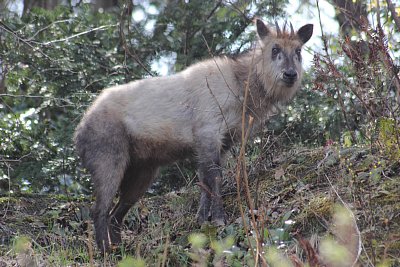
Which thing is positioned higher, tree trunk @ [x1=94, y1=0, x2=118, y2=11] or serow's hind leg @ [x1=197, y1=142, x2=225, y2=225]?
tree trunk @ [x1=94, y1=0, x2=118, y2=11]

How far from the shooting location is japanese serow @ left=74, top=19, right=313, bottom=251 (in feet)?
20.2

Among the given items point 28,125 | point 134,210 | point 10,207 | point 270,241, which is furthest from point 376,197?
point 28,125

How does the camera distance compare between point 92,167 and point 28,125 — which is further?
point 28,125

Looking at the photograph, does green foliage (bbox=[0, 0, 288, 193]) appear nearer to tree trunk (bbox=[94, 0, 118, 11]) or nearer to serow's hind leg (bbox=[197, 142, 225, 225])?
serow's hind leg (bbox=[197, 142, 225, 225])

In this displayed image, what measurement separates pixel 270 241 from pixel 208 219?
1649 millimetres

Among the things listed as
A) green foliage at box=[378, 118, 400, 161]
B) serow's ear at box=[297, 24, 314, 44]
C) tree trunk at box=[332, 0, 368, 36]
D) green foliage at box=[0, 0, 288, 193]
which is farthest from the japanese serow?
green foliage at box=[378, 118, 400, 161]

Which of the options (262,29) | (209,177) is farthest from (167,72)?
(209,177)

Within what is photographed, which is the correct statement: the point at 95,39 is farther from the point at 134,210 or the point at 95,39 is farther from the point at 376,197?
the point at 376,197

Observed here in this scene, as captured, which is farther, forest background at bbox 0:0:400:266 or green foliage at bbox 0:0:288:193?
green foliage at bbox 0:0:288:193

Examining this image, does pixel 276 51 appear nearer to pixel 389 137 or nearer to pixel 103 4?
pixel 389 137

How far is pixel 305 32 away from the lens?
6.61m

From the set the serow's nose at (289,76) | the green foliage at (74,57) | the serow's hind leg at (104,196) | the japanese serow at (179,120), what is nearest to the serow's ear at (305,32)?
the japanese serow at (179,120)

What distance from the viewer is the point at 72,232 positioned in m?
6.39

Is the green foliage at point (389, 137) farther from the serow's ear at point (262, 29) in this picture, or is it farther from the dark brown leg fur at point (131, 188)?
the dark brown leg fur at point (131, 188)
